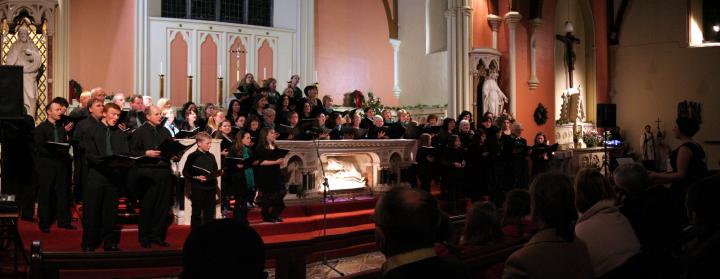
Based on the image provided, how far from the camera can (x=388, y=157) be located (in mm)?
9555

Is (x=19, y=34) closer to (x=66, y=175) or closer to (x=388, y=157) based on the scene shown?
(x=66, y=175)

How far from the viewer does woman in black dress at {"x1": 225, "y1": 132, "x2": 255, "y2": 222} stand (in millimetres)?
7062

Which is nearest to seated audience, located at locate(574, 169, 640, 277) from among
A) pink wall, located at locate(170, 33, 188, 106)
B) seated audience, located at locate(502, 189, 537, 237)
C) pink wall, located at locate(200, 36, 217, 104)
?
seated audience, located at locate(502, 189, 537, 237)

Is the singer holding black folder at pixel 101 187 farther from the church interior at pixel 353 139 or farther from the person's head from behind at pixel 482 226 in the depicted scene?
the person's head from behind at pixel 482 226

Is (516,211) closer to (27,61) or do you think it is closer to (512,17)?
(27,61)

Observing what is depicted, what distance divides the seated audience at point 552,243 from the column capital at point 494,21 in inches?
443

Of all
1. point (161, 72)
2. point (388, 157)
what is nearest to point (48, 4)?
point (161, 72)

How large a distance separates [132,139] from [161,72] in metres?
5.84

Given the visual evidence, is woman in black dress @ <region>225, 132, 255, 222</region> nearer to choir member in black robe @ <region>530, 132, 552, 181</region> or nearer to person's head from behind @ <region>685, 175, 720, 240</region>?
person's head from behind @ <region>685, 175, 720, 240</region>

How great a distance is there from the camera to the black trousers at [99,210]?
5672 millimetres

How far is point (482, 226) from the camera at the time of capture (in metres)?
2.89

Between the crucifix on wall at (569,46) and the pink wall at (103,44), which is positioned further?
the crucifix on wall at (569,46)

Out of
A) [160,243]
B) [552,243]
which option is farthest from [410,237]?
[160,243]

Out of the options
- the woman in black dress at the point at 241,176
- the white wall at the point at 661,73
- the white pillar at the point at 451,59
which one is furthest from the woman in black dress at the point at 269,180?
the white wall at the point at 661,73
